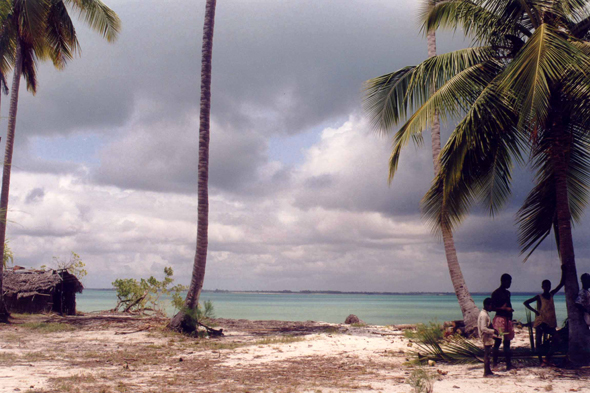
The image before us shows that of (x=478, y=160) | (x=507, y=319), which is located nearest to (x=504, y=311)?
(x=507, y=319)

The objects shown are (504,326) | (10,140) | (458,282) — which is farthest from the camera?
(10,140)

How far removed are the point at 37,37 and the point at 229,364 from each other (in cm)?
1347

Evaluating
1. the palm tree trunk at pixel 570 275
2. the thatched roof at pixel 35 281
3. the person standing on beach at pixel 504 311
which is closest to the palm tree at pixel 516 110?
the palm tree trunk at pixel 570 275

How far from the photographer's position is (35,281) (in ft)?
64.7

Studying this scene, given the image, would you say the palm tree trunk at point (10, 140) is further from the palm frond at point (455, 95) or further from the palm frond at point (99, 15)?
the palm frond at point (455, 95)

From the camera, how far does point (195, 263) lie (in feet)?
47.9

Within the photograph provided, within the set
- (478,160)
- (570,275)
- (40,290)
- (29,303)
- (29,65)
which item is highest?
(29,65)

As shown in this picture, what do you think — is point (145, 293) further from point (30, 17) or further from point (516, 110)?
point (516, 110)

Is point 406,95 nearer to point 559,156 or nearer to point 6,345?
point 559,156

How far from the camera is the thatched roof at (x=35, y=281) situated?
19.4 metres

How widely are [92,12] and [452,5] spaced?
1357 cm

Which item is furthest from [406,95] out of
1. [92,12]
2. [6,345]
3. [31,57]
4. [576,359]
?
[31,57]

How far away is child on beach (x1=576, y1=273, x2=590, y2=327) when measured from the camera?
318 inches

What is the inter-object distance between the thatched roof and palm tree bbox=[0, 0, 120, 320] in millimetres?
3076
